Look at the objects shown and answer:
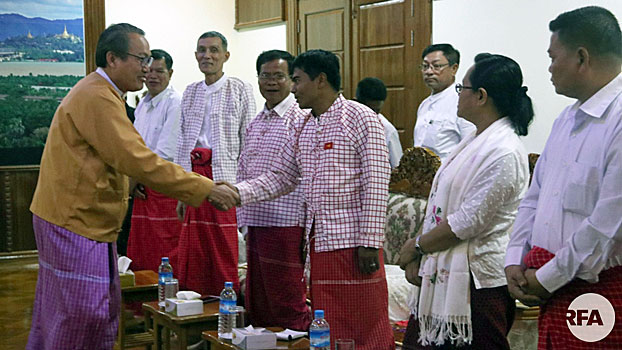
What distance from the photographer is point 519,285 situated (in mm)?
1924

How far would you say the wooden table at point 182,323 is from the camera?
3301 mm

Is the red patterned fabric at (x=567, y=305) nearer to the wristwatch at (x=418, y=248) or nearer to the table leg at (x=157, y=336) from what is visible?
the wristwatch at (x=418, y=248)

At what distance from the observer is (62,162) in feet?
8.65

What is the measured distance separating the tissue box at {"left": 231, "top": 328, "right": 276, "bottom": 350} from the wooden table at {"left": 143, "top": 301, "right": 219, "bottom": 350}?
48 cm

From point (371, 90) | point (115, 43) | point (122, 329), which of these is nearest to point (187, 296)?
point (122, 329)

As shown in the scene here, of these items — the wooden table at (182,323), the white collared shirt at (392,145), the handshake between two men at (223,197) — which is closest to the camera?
the handshake between two men at (223,197)

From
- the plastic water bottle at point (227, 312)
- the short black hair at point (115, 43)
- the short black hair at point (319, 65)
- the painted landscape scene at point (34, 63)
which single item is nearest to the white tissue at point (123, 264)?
the plastic water bottle at point (227, 312)

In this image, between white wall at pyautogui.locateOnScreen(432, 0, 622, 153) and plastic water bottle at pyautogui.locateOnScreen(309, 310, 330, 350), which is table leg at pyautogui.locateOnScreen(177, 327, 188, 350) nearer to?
plastic water bottle at pyautogui.locateOnScreen(309, 310, 330, 350)

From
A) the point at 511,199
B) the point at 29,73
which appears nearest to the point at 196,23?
the point at 29,73

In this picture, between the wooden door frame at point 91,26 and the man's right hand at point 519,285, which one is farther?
the wooden door frame at point 91,26

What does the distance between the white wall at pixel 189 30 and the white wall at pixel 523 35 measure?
2.81 meters

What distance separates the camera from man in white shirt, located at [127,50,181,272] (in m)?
4.77

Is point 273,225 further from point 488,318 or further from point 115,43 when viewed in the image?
point 488,318

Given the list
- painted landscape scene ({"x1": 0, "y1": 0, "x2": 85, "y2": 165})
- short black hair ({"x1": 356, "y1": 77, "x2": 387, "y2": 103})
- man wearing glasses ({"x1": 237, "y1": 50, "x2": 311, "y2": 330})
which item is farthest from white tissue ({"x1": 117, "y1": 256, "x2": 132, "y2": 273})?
painted landscape scene ({"x1": 0, "y1": 0, "x2": 85, "y2": 165})
